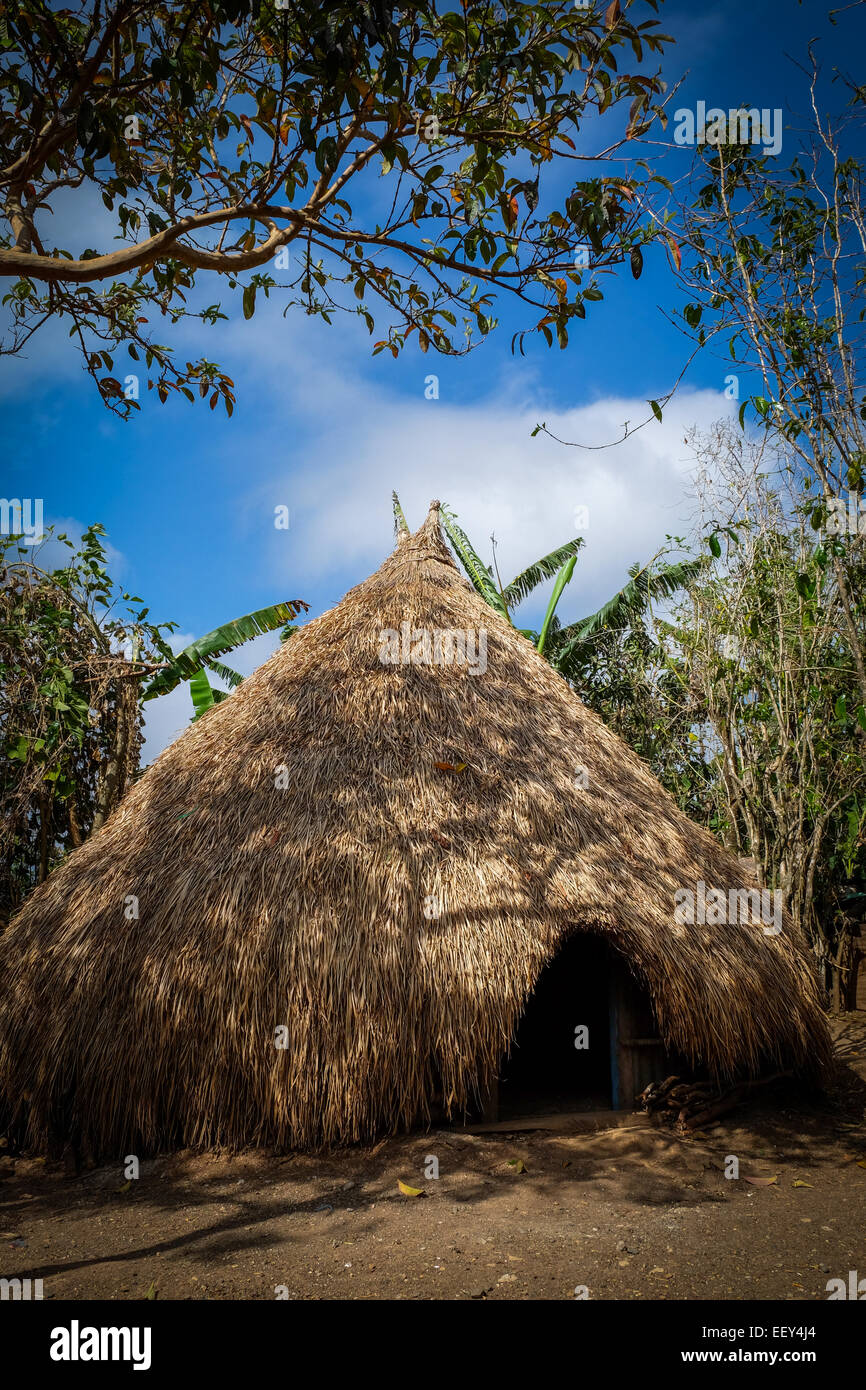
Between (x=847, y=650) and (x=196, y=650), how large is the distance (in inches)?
281

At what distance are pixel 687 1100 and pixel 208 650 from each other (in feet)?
23.0

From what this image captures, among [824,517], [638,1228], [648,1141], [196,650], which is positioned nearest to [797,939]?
[648,1141]

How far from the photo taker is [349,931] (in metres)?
5.43

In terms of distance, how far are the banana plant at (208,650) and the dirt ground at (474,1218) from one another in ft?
18.0

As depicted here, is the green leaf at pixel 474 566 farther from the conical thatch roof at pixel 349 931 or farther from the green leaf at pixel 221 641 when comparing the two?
the conical thatch roof at pixel 349 931

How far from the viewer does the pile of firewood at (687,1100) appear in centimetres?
583

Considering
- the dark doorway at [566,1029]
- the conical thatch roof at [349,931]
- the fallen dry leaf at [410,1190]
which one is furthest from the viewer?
the dark doorway at [566,1029]

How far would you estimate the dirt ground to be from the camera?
3.73 meters

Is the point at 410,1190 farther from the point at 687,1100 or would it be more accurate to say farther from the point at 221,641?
the point at 221,641

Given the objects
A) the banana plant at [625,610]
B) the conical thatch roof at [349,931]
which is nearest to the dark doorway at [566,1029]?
the conical thatch roof at [349,931]

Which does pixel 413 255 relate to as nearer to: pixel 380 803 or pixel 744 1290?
pixel 380 803

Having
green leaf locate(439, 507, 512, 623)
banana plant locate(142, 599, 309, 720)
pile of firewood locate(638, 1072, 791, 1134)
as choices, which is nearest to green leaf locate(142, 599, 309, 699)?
banana plant locate(142, 599, 309, 720)

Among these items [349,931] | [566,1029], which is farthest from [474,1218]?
[566,1029]

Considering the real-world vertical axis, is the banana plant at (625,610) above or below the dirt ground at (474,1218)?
above
